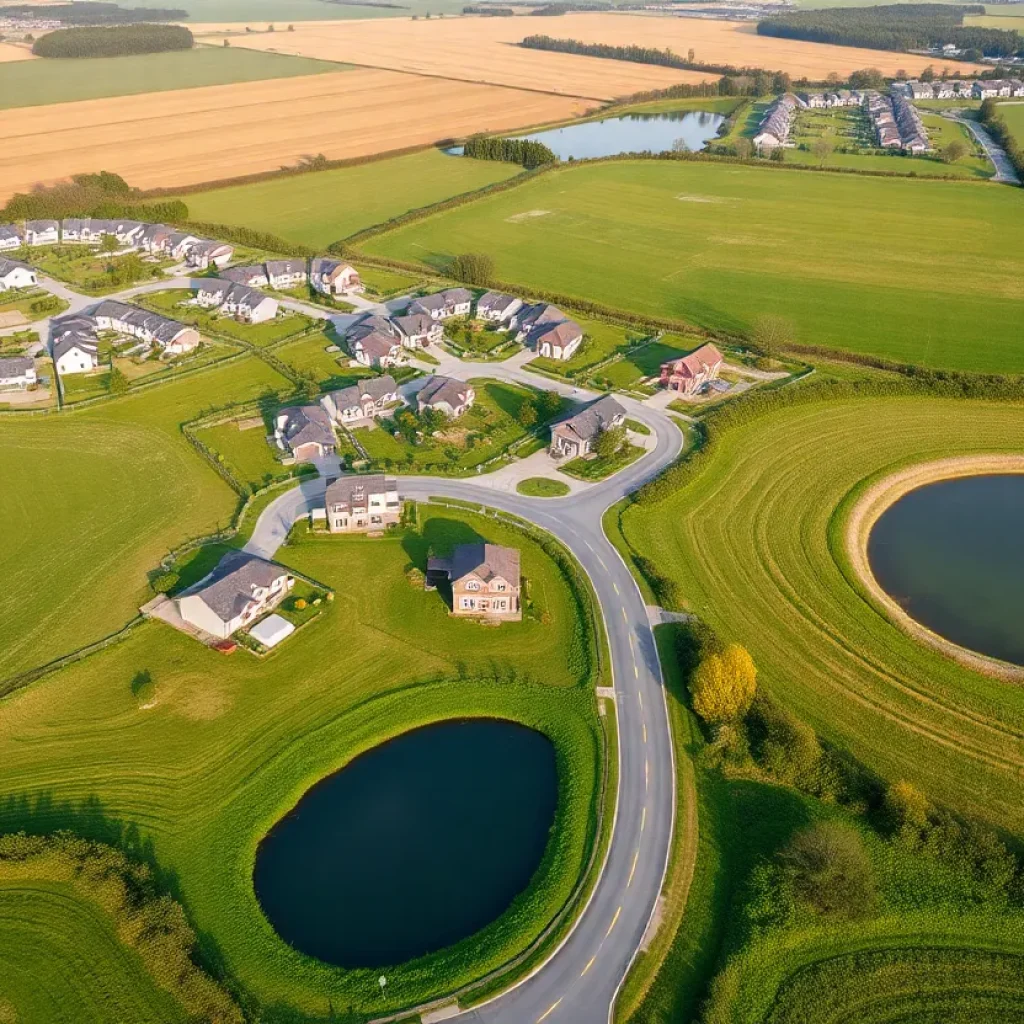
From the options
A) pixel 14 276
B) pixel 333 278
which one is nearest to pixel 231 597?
pixel 333 278

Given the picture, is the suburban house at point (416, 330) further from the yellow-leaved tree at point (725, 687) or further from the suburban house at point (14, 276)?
the yellow-leaved tree at point (725, 687)

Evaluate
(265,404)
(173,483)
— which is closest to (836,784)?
(173,483)

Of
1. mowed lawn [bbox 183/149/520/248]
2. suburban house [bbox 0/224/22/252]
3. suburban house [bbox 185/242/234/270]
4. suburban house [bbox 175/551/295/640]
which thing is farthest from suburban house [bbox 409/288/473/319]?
suburban house [bbox 0/224/22/252]

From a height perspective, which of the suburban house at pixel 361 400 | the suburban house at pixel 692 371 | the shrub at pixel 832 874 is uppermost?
the suburban house at pixel 692 371

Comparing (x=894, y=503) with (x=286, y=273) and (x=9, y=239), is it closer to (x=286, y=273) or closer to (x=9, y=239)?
(x=286, y=273)

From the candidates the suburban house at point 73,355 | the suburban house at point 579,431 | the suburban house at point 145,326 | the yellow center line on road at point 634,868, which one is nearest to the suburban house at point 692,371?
the suburban house at point 579,431
